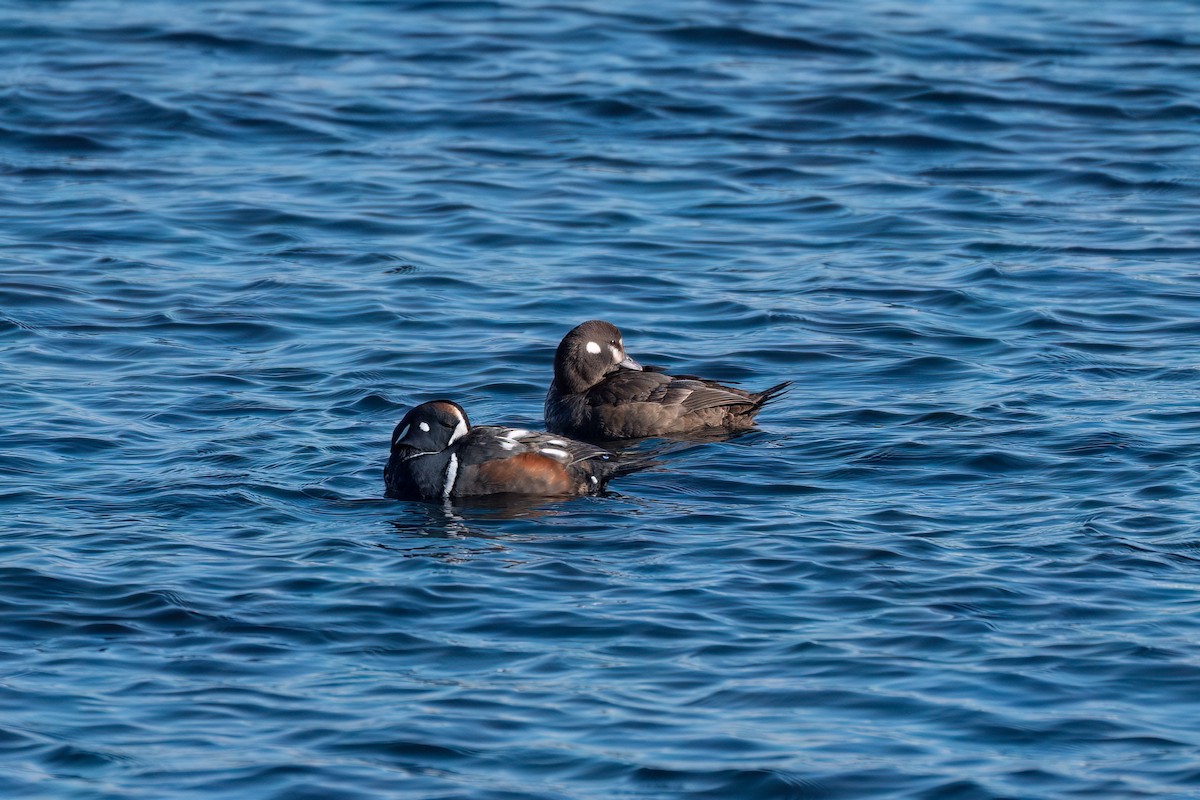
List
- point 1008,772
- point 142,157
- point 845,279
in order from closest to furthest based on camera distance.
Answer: point 1008,772 < point 845,279 < point 142,157

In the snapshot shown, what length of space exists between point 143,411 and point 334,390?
1446 millimetres

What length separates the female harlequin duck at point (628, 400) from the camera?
13.5 meters

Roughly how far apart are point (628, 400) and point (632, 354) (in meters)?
1.76

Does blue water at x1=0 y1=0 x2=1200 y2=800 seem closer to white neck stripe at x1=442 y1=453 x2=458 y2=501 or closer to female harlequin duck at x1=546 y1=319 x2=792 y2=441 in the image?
white neck stripe at x1=442 y1=453 x2=458 y2=501

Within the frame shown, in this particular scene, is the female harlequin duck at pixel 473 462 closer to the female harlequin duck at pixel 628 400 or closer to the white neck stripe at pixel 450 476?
the white neck stripe at pixel 450 476

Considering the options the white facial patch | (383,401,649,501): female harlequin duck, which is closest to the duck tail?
(383,401,649,501): female harlequin duck

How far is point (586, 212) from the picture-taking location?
63.0ft

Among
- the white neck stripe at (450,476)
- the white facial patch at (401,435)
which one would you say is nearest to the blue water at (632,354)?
the white neck stripe at (450,476)

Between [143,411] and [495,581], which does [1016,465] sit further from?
[143,411]

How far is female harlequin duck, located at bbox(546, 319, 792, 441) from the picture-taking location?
13.5 m

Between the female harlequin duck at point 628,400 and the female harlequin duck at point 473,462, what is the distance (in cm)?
→ 148

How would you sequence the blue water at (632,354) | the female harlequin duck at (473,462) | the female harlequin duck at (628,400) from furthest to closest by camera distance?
the female harlequin duck at (628,400) < the female harlequin duck at (473,462) < the blue water at (632,354)

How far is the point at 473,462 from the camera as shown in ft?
39.2

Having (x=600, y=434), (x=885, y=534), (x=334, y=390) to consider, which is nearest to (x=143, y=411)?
(x=334, y=390)
